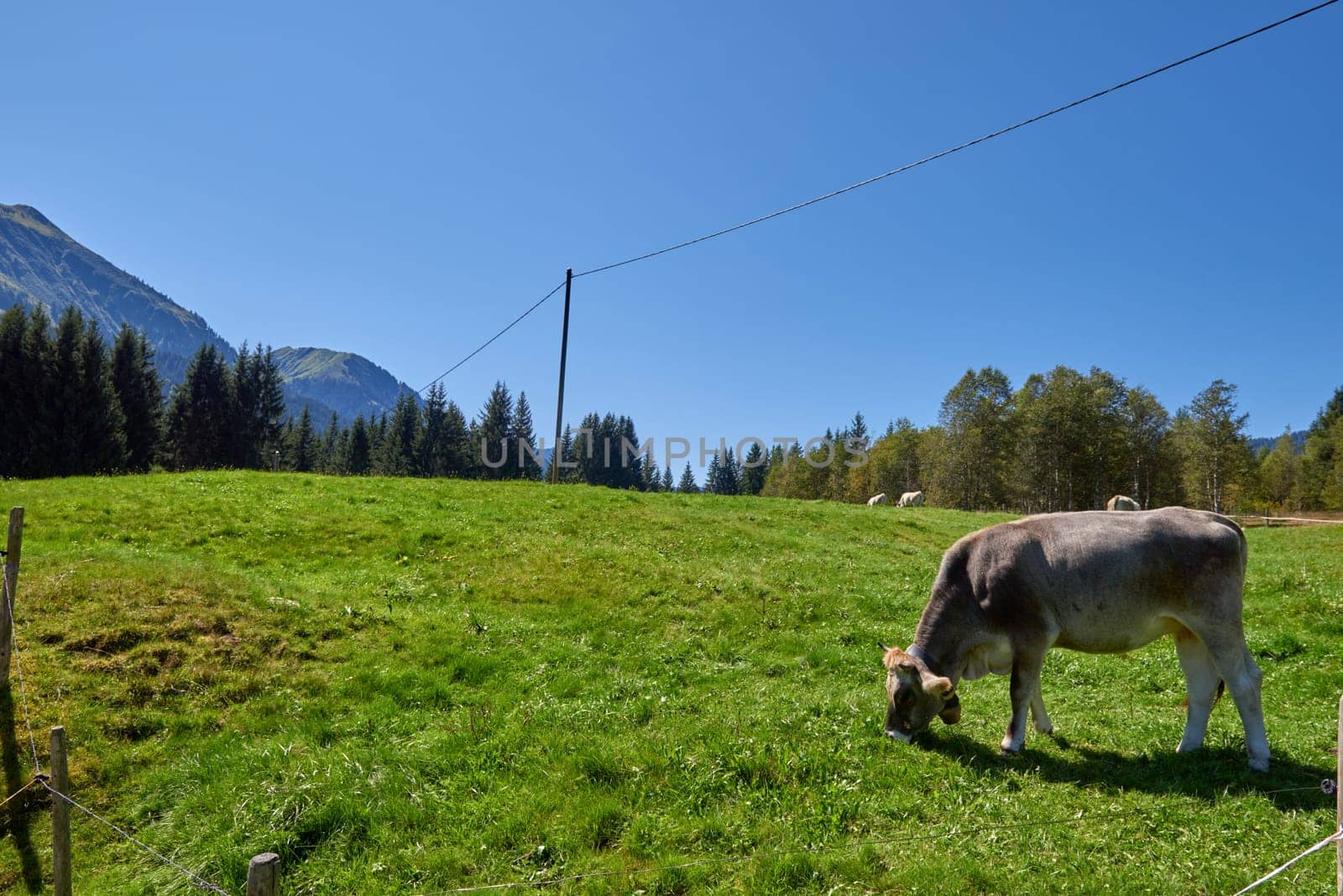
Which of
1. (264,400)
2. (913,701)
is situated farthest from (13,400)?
(913,701)

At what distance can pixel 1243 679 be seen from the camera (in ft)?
23.9

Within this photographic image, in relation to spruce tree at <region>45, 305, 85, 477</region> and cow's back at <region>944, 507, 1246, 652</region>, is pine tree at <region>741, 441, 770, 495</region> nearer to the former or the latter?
spruce tree at <region>45, 305, 85, 477</region>

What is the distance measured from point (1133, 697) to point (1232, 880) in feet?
18.7

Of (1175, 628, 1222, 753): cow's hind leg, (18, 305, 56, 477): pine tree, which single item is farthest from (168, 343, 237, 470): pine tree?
(1175, 628, 1222, 753): cow's hind leg

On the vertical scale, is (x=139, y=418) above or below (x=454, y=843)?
above

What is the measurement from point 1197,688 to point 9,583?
1540 cm

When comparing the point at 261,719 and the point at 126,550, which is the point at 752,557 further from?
the point at 126,550

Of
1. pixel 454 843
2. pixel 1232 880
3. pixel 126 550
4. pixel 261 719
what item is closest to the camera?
pixel 1232 880

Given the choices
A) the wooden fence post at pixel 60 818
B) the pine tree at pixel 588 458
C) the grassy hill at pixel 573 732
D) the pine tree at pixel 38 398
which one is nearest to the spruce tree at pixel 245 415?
the pine tree at pixel 38 398

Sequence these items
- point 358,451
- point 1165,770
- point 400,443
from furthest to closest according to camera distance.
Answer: point 358,451, point 400,443, point 1165,770

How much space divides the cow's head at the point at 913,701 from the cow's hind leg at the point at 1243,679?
9.57 feet

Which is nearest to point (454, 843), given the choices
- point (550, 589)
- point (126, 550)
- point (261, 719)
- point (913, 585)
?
point (261, 719)

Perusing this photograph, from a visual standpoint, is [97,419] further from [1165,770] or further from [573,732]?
[1165,770]

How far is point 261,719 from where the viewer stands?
29.6ft
